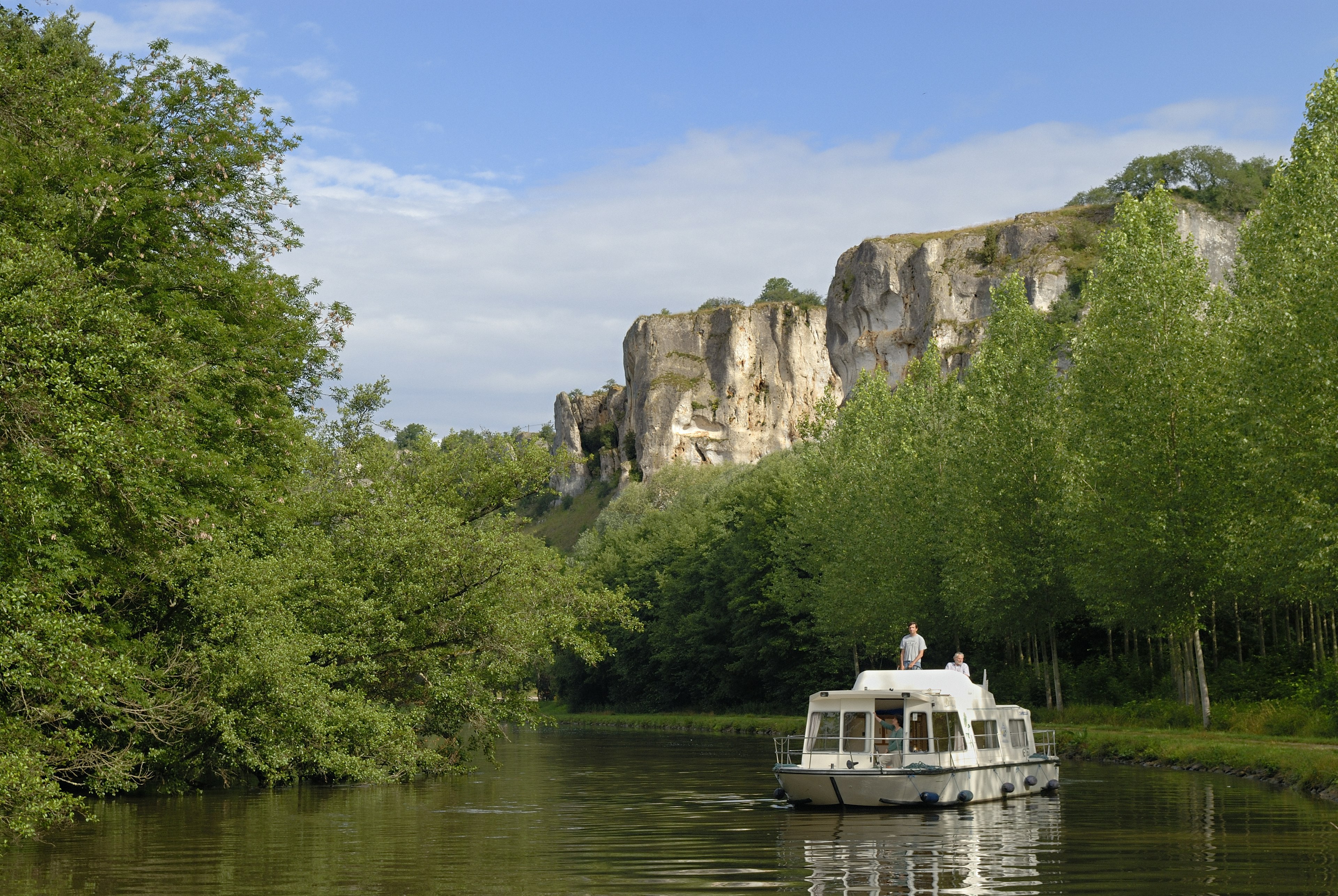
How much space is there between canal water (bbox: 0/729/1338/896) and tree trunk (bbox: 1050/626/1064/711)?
51.6 ft

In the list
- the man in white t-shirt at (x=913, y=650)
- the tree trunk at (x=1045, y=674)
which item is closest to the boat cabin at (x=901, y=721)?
the man in white t-shirt at (x=913, y=650)

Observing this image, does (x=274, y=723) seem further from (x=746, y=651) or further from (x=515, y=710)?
(x=746, y=651)

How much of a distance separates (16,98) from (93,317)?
9.71m

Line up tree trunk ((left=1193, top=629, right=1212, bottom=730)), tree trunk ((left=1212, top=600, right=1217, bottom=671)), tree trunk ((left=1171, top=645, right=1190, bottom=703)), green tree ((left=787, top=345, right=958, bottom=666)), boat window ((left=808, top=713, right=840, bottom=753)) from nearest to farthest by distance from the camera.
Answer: boat window ((left=808, top=713, right=840, bottom=753)), tree trunk ((left=1193, top=629, right=1212, bottom=730)), tree trunk ((left=1171, top=645, right=1190, bottom=703)), tree trunk ((left=1212, top=600, right=1217, bottom=671)), green tree ((left=787, top=345, right=958, bottom=666))

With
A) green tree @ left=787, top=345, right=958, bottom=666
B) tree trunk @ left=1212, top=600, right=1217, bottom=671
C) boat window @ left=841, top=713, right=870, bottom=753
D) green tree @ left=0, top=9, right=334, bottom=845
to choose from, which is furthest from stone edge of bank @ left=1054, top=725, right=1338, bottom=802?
green tree @ left=0, top=9, right=334, bottom=845

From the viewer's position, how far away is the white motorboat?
96.6ft

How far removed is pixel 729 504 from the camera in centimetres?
9119

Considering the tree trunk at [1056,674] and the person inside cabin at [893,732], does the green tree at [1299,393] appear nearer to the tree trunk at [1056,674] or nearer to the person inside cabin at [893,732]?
the person inside cabin at [893,732]

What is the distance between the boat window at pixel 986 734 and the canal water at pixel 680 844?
1500 mm

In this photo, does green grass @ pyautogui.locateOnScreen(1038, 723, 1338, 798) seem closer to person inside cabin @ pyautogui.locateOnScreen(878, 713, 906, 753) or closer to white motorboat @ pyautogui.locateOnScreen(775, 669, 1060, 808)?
white motorboat @ pyautogui.locateOnScreen(775, 669, 1060, 808)

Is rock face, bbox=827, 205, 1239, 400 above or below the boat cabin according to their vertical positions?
above

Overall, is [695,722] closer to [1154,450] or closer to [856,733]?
[1154,450]

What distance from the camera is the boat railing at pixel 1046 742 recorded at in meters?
36.4

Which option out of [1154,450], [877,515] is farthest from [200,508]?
[877,515]
